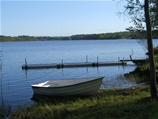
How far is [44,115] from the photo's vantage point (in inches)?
399

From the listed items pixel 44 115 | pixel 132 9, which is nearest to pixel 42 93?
pixel 44 115

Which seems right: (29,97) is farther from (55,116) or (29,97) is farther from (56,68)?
(56,68)

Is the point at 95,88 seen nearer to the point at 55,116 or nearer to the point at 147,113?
the point at 55,116

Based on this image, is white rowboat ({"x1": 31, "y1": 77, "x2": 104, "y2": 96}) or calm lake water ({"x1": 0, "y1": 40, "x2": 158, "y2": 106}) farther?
calm lake water ({"x1": 0, "y1": 40, "x2": 158, "y2": 106})

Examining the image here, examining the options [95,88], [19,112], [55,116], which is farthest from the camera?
[95,88]

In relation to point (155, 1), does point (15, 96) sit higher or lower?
lower

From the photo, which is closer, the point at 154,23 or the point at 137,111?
the point at 137,111

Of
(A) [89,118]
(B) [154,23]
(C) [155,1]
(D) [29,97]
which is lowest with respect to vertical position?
(D) [29,97]

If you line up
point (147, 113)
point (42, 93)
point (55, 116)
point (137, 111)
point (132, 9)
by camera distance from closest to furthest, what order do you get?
point (147, 113)
point (137, 111)
point (55, 116)
point (132, 9)
point (42, 93)

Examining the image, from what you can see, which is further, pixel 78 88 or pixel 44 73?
pixel 44 73

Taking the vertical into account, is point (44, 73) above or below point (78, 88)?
below

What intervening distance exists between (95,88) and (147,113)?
7.37 metres

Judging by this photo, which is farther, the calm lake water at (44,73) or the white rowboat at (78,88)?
the calm lake water at (44,73)

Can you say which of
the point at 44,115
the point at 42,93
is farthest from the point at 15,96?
the point at 44,115
